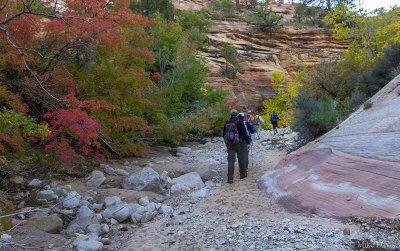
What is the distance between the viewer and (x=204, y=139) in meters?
15.5

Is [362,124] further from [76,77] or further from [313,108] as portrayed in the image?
[76,77]

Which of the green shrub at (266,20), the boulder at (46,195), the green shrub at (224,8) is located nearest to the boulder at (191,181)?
the boulder at (46,195)

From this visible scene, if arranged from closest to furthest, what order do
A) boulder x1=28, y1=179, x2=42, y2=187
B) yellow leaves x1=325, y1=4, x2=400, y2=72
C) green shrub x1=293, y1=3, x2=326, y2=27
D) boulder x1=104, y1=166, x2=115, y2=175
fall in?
1. boulder x1=28, y1=179, x2=42, y2=187
2. boulder x1=104, y1=166, x2=115, y2=175
3. yellow leaves x1=325, y1=4, x2=400, y2=72
4. green shrub x1=293, y1=3, x2=326, y2=27

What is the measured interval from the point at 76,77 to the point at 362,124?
7104 millimetres

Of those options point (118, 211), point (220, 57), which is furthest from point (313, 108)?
point (220, 57)

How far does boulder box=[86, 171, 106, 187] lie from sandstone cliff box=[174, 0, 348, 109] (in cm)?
1956

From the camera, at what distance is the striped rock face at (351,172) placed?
11.1 ft

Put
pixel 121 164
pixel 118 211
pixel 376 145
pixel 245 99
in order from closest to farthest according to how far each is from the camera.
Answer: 1. pixel 376 145
2. pixel 118 211
3. pixel 121 164
4. pixel 245 99

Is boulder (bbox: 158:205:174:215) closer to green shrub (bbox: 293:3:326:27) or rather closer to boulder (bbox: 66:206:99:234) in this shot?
boulder (bbox: 66:206:99:234)

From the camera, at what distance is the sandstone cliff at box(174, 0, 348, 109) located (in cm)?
2694

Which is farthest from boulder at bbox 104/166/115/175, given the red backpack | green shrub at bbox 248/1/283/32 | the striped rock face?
green shrub at bbox 248/1/283/32

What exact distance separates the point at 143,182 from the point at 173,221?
2116 millimetres

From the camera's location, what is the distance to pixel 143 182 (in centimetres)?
638

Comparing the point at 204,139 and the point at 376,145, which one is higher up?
the point at 376,145
